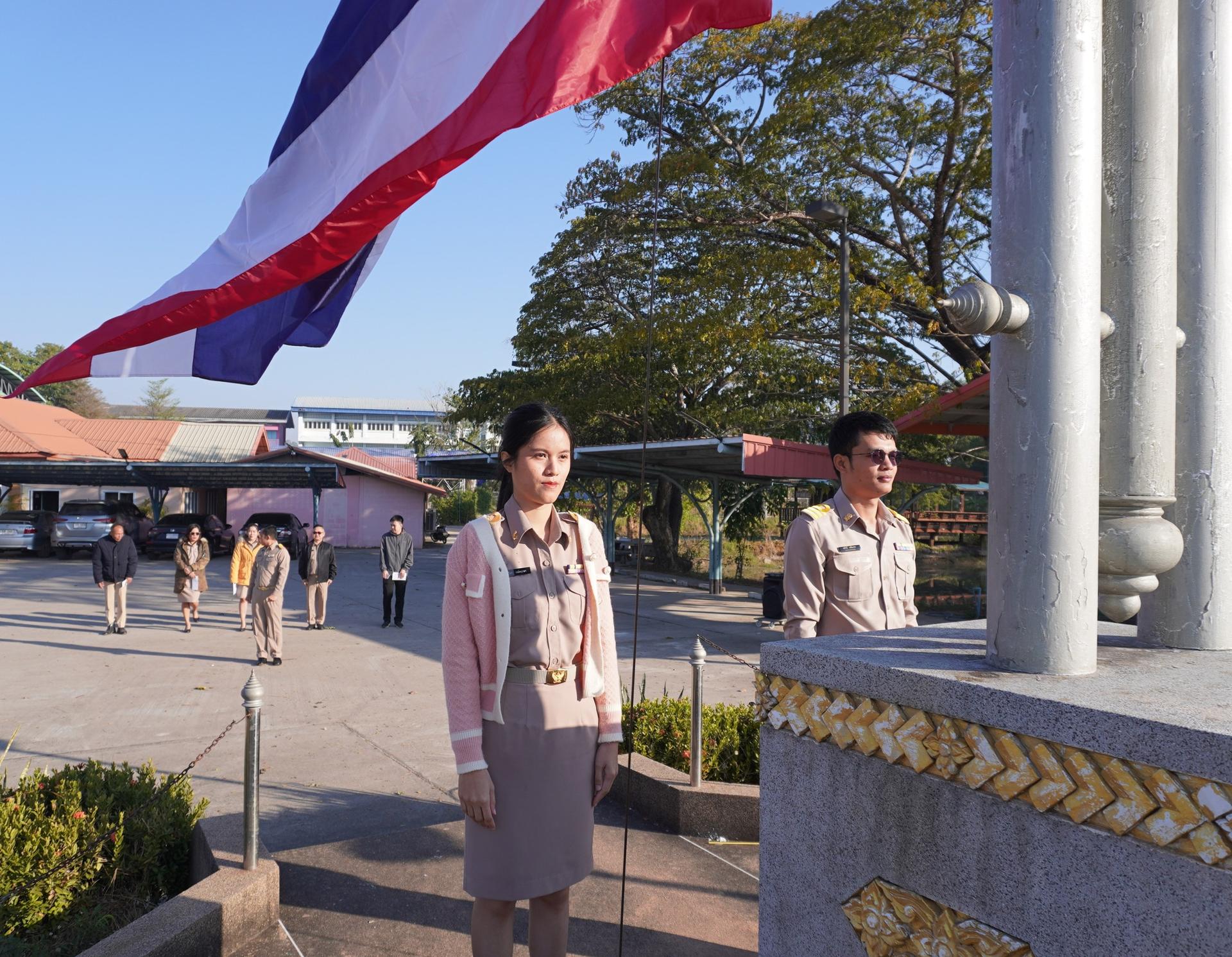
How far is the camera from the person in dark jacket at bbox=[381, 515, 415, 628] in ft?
48.6

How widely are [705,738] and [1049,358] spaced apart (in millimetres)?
4000

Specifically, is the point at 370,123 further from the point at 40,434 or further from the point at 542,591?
the point at 40,434

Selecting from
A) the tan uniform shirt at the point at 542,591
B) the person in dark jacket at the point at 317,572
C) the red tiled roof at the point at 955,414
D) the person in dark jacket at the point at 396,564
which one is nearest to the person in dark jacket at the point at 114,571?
the person in dark jacket at the point at 317,572

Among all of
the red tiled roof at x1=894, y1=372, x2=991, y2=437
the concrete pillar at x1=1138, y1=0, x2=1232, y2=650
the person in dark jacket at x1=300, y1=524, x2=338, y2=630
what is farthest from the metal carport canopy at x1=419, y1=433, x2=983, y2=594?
the concrete pillar at x1=1138, y1=0, x2=1232, y2=650

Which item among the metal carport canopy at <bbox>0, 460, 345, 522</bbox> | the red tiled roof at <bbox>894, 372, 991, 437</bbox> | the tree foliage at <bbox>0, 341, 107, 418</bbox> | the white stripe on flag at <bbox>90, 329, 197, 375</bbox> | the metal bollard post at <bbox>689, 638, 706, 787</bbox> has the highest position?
the tree foliage at <bbox>0, 341, 107, 418</bbox>

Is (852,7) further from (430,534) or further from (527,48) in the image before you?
(430,534)

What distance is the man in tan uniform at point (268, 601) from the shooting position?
1169 centimetres

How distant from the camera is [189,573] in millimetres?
14398

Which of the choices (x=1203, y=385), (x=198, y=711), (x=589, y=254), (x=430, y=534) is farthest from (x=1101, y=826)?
(x=430, y=534)

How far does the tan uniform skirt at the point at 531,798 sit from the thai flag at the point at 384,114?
1849mm

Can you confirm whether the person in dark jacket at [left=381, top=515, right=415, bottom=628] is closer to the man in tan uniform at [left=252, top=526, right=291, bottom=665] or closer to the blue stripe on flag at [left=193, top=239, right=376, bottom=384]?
the man in tan uniform at [left=252, top=526, right=291, bottom=665]

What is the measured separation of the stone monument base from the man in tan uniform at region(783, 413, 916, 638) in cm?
109

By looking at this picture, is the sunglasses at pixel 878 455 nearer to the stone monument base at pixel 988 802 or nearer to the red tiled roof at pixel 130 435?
the stone monument base at pixel 988 802

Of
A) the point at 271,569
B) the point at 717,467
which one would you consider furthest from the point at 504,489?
the point at 717,467
